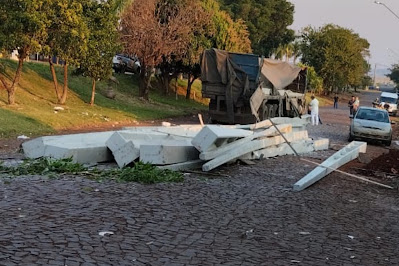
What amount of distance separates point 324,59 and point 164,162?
72.7m

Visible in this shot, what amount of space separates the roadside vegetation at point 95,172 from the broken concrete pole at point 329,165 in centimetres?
230

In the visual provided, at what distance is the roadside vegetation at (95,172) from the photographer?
379 inches

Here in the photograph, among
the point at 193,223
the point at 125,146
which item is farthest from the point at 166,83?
the point at 193,223

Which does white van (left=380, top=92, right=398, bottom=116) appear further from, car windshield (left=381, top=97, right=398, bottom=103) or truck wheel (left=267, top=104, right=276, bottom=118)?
truck wheel (left=267, top=104, right=276, bottom=118)

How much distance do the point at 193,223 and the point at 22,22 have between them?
16.6 meters

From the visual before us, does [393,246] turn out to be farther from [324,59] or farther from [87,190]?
[324,59]

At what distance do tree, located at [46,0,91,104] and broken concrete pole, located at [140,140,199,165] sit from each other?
12.8m

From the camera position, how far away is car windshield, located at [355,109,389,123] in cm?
2395

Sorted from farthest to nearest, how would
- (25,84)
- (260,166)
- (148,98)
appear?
(148,98) → (25,84) → (260,166)

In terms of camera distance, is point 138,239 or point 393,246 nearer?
point 138,239

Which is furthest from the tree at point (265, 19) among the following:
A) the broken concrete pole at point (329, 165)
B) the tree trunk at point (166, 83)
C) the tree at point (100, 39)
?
the broken concrete pole at point (329, 165)

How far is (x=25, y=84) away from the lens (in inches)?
1129

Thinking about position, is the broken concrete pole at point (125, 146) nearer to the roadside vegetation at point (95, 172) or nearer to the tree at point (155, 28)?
the roadside vegetation at point (95, 172)

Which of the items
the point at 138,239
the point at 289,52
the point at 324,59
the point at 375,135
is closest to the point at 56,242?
the point at 138,239
